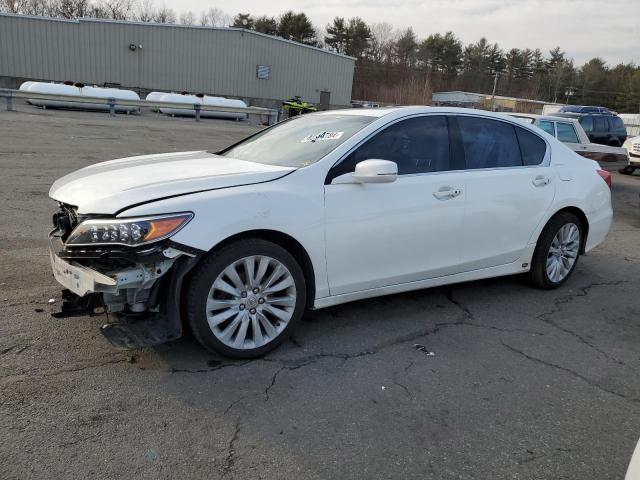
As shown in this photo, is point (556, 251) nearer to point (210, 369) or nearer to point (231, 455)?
point (210, 369)

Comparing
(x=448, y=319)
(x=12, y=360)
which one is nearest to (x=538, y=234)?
(x=448, y=319)

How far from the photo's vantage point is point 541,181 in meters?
5.07

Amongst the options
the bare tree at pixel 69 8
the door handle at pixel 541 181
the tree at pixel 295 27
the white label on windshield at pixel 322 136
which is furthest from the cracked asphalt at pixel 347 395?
the tree at pixel 295 27

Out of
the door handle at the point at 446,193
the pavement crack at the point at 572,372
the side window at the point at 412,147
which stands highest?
the side window at the point at 412,147

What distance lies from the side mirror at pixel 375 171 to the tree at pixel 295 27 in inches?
2744

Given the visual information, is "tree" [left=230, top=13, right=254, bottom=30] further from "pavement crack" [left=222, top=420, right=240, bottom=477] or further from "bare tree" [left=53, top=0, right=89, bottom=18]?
"pavement crack" [left=222, top=420, right=240, bottom=477]

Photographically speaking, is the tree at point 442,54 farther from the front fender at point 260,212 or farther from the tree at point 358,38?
the front fender at point 260,212

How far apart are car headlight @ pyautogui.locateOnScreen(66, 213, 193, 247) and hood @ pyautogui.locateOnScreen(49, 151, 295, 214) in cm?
11

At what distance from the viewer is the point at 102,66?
35.2m

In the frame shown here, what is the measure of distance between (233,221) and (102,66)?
36214 millimetres

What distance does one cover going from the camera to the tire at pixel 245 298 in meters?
3.36

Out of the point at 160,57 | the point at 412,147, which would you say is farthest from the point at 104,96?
the point at 412,147

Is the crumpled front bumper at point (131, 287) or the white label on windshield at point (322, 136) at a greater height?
the white label on windshield at point (322, 136)

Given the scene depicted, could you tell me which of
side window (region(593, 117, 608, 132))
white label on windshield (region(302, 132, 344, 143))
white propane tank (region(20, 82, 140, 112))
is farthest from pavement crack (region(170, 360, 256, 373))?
white propane tank (region(20, 82, 140, 112))
